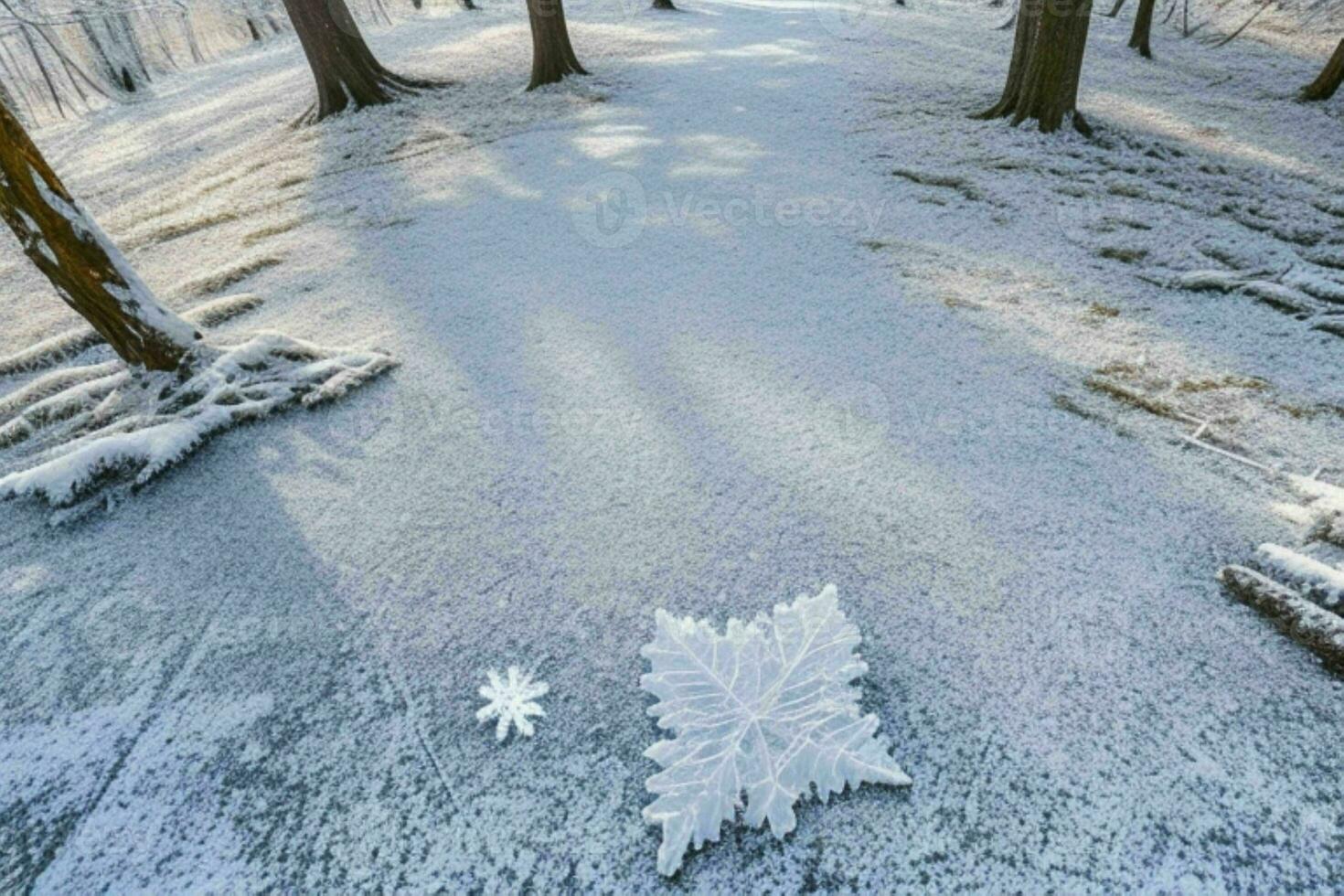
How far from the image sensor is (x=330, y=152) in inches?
274

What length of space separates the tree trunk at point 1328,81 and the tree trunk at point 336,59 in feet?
37.0

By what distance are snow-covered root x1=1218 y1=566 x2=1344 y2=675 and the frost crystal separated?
3.99ft

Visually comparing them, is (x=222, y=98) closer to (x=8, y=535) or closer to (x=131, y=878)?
(x=8, y=535)

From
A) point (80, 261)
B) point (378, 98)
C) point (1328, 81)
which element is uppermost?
point (378, 98)

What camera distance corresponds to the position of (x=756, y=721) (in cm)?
158

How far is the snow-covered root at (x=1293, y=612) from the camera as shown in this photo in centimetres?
166

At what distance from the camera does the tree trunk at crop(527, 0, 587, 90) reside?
816 centimetres

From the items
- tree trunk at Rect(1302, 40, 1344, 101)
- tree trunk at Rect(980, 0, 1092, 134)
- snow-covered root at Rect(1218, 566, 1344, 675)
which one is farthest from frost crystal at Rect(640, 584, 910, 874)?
tree trunk at Rect(1302, 40, 1344, 101)

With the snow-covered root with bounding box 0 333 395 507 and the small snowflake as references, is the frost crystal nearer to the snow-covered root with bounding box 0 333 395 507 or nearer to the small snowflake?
the small snowflake

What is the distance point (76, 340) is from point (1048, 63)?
782 centimetres

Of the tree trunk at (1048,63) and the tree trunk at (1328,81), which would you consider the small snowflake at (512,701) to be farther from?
the tree trunk at (1328,81)

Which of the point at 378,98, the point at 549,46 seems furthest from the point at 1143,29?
the point at 378,98

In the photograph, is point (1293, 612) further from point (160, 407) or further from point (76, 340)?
point (76, 340)

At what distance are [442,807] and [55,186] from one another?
10.6 ft
